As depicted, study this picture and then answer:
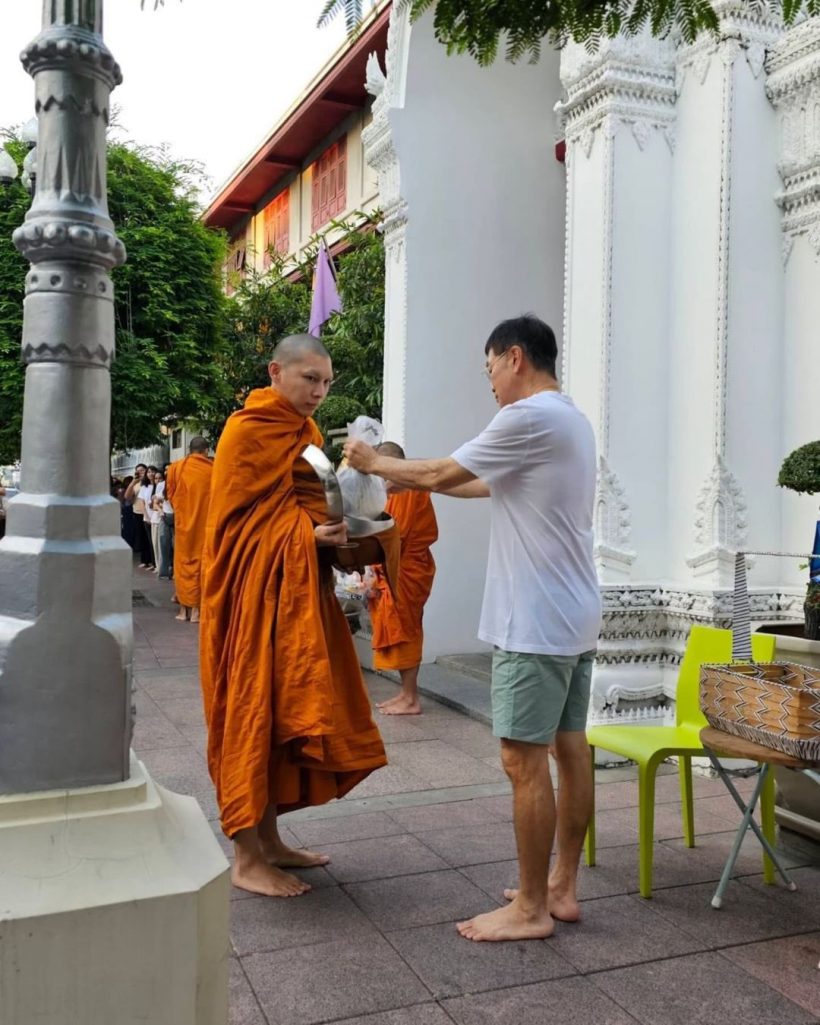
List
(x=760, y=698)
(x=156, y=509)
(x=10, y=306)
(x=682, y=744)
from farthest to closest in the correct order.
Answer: (x=156, y=509) → (x=10, y=306) → (x=682, y=744) → (x=760, y=698)

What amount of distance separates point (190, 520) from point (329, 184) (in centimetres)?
1090

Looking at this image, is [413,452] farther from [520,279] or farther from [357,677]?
[357,677]

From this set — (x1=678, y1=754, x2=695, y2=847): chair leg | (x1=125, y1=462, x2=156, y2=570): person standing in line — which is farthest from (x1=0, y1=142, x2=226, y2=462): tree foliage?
(x1=678, y1=754, x2=695, y2=847): chair leg

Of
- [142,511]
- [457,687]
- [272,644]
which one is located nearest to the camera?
[272,644]

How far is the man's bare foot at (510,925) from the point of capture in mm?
2990

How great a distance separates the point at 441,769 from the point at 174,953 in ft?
11.4

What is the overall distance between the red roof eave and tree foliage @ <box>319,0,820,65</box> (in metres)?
11.9

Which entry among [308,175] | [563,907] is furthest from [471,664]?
[308,175]

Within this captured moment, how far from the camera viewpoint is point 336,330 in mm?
12391

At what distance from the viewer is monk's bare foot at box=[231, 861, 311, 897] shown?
333 cm

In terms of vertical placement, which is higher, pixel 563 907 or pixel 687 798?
pixel 687 798

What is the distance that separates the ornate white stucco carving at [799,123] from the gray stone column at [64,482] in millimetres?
4219

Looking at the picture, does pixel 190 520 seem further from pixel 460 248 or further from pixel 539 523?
pixel 539 523

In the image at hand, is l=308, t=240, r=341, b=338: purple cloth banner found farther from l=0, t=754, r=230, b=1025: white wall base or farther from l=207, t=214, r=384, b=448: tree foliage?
l=0, t=754, r=230, b=1025: white wall base
